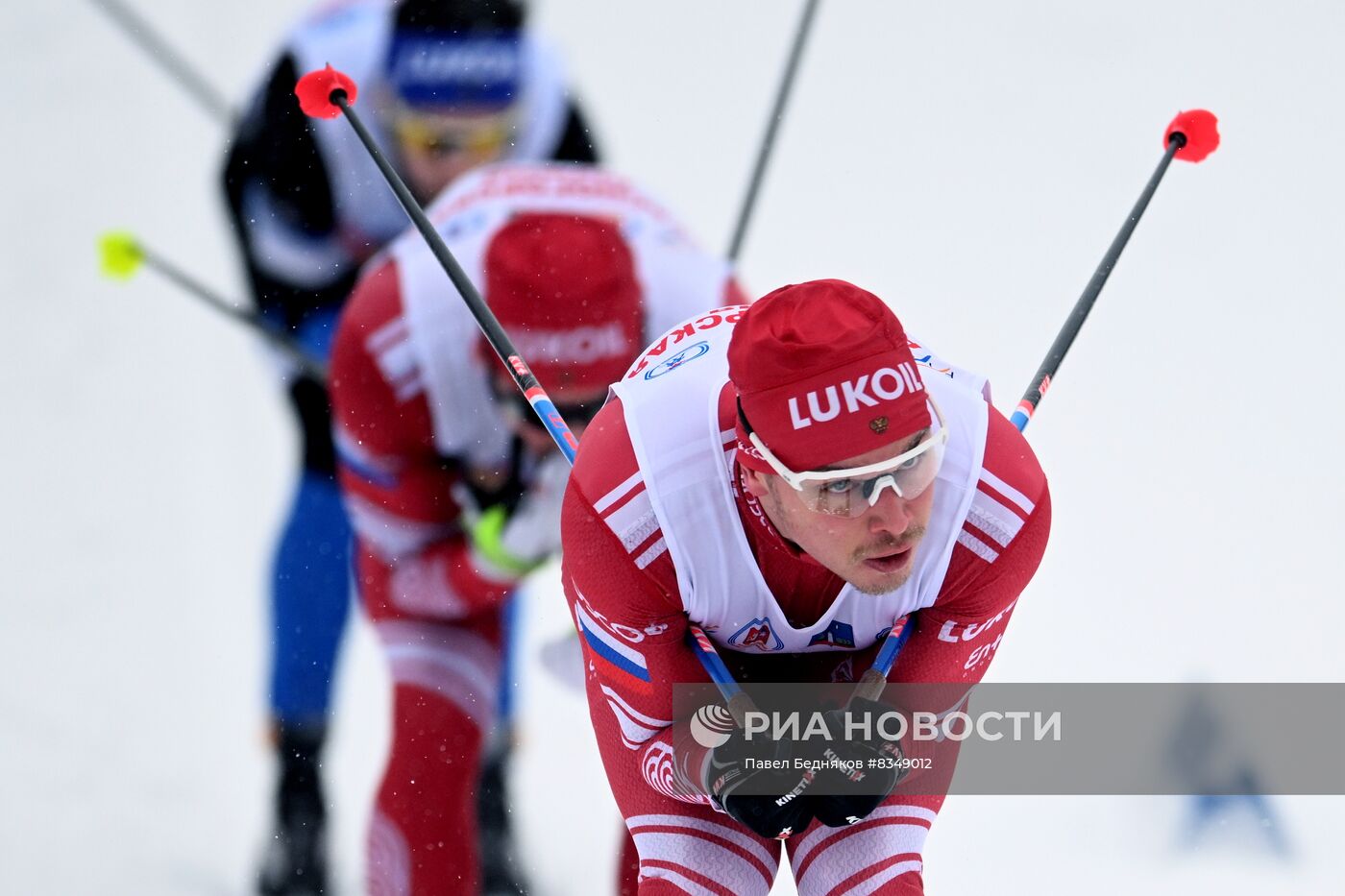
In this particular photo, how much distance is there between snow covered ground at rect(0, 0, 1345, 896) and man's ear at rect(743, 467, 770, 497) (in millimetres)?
1673

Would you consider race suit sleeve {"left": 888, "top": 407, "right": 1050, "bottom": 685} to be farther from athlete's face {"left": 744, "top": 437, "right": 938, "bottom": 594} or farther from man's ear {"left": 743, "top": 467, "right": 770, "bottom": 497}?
man's ear {"left": 743, "top": 467, "right": 770, "bottom": 497}

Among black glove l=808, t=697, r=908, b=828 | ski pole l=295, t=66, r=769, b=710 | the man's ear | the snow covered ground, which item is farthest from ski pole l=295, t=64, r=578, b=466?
the snow covered ground

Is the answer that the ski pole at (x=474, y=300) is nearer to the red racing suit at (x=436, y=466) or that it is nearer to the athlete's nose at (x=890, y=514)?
the red racing suit at (x=436, y=466)

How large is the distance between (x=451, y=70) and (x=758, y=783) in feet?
6.87

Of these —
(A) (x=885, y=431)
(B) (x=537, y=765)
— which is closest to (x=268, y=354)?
(B) (x=537, y=765)

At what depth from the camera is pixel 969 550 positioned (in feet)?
8.27

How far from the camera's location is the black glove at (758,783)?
8.24ft

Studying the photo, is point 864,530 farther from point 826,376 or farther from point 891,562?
point 826,376

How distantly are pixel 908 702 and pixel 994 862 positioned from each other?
1.39 m

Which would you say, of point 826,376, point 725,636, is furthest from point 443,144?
point 826,376

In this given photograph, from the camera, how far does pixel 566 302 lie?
340 cm

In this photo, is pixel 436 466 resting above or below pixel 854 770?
below

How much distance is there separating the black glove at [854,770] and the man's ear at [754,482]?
0.32m

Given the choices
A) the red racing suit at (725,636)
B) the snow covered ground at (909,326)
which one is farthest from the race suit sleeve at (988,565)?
the snow covered ground at (909,326)
